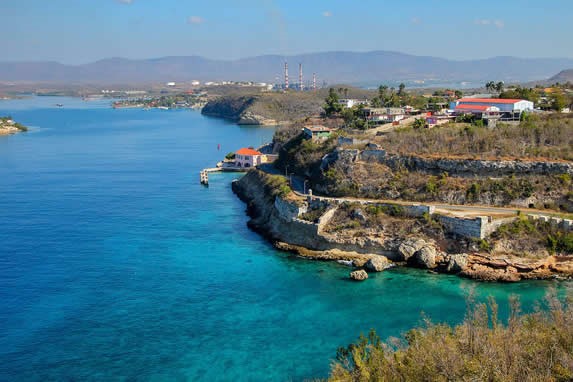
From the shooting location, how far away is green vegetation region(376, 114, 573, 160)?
3978 cm

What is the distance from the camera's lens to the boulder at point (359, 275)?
99.9 feet

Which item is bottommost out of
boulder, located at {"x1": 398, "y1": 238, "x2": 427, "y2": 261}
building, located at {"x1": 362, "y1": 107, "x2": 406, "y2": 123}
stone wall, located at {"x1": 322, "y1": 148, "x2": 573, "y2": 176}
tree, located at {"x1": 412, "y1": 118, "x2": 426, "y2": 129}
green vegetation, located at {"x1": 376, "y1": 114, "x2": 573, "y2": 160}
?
boulder, located at {"x1": 398, "y1": 238, "x2": 427, "y2": 261}

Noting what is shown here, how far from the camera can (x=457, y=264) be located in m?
31.3

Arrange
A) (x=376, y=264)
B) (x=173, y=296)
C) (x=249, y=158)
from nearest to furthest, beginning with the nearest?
(x=173, y=296) → (x=376, y=264) → (x=249, y=158)

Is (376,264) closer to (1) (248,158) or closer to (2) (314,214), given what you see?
(2) (314,214)

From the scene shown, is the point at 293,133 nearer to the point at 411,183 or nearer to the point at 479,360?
the point at 411,183

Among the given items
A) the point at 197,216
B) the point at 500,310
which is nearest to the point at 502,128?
the point at 500,310

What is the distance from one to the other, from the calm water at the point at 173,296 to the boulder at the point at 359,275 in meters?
0.58

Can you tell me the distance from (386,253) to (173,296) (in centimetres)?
1353

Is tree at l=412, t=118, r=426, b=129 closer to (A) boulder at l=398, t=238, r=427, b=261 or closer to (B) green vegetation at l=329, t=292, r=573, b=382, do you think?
(A) boulder at l=398, t=238, r=427, b=261

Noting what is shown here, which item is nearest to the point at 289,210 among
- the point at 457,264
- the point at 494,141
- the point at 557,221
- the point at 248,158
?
the point at 457,264

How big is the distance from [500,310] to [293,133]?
1722 inches

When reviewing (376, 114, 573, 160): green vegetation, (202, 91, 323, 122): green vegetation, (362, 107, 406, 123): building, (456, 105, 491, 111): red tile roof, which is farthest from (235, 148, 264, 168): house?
(202, 91, 323, 122): green vegetation

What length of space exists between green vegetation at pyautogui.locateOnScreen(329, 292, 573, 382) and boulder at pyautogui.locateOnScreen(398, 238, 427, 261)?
1523cm
